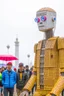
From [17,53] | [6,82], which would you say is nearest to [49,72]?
[6,82]

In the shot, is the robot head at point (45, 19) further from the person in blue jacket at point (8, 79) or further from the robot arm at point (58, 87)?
the person in blue jacket at point (8, 79)

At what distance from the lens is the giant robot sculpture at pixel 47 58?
7.28 meters

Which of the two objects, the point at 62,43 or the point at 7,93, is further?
the point at 7,93

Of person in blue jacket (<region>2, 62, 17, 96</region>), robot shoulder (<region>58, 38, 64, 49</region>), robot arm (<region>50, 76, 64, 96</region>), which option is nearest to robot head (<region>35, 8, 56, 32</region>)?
robot shoulder (<region>58, 38, 64, 49</region>)

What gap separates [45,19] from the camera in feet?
24.7

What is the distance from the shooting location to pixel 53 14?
766 centimetres

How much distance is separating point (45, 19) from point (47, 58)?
86 cm

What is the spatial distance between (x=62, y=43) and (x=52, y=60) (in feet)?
1.45

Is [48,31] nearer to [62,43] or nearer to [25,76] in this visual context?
[62,43]

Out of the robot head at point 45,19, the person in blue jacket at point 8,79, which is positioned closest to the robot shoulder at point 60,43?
the robot head at point 45,19

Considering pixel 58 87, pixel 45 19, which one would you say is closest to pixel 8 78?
pixel 45 19

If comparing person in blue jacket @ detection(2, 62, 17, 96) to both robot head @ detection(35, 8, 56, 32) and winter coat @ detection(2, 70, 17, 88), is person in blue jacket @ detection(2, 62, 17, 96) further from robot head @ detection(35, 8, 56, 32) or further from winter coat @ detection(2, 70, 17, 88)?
robot head @ detection(35, 8, 56, 32)

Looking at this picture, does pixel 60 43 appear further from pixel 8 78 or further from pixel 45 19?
pixel 8 78

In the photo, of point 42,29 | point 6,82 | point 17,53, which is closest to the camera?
point 42,29
